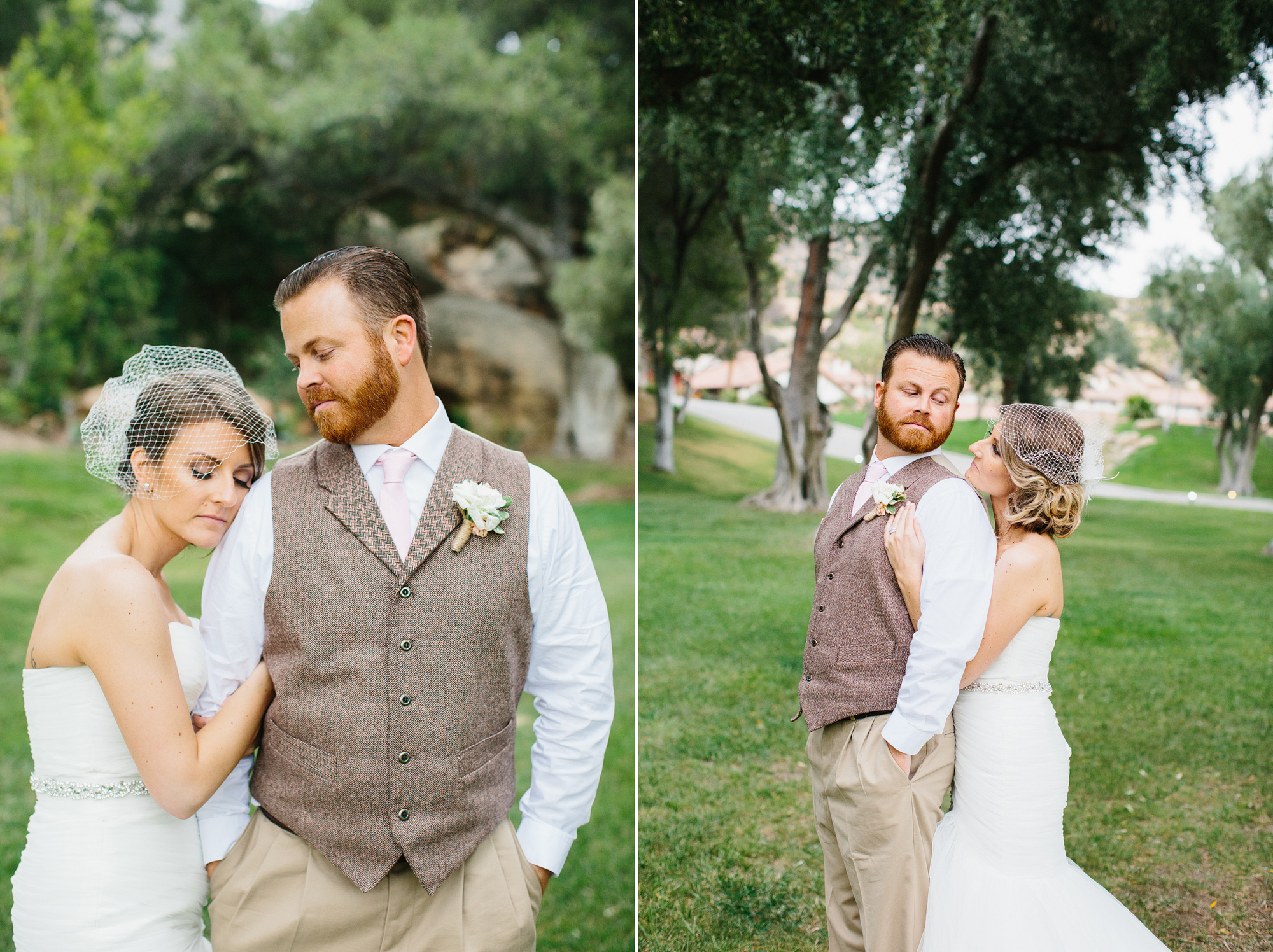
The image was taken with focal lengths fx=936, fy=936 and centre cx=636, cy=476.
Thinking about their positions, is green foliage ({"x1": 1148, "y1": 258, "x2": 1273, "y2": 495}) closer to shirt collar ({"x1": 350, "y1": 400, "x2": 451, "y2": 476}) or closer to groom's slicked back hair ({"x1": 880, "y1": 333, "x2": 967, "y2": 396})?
groom's slicked back hair ({"x1": 880, "y1": 333, "x2": 967, "y2": 396})

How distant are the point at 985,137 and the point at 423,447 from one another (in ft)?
19.2

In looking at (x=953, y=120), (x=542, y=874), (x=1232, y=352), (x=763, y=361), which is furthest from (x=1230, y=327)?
(x=542, y=874)

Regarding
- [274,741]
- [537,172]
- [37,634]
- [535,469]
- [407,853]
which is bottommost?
[407,853]

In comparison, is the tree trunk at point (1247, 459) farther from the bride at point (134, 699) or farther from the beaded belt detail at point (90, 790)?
the beaded belt detail at point (90, 790)

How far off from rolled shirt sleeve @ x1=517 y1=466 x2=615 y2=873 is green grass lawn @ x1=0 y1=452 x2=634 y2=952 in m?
0.82

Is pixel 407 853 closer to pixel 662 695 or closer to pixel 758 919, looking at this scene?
pixel 758 919

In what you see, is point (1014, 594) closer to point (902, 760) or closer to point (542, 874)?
point (902, 760)

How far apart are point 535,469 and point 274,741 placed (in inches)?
31.4

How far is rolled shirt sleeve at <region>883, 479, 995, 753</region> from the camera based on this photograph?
211 cm

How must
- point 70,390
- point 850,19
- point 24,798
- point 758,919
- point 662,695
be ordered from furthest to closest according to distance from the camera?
point 70,390
point 662,695
point 850,19
point 24,798
point 758,919

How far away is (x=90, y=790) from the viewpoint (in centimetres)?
198

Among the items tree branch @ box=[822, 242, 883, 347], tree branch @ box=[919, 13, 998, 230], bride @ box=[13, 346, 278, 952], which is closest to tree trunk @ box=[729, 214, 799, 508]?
tree branch @ box=[822, 242, 883, 347]

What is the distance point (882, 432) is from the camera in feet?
7.84

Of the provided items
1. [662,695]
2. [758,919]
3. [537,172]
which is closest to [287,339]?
[758,919]
